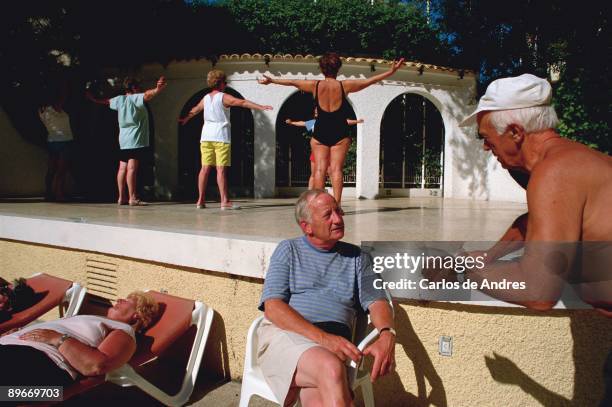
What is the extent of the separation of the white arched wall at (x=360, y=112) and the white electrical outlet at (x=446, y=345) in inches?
360

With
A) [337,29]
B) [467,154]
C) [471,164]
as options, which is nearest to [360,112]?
[467,154]

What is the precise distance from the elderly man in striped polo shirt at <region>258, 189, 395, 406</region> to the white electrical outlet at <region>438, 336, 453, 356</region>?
0.49 m

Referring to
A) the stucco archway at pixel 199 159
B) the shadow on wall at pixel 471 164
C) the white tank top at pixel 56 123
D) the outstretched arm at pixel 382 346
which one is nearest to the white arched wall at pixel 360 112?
the shadow on wall at pixel 471 164

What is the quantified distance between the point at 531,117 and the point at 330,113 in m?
4.00

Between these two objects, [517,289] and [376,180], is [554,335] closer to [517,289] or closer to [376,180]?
[517,289]

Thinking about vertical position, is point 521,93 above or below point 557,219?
above

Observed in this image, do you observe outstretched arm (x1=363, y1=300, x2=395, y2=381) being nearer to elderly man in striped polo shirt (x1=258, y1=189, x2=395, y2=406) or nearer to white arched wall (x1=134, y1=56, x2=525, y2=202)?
elderly man in striped polo shirt (x1=258, y1=189, x2=395, y2=406)

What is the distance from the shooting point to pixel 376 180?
40.3ft

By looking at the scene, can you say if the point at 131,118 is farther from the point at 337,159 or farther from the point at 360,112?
the point at 360,112

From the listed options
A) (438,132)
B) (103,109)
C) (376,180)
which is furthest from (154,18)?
(438,132)

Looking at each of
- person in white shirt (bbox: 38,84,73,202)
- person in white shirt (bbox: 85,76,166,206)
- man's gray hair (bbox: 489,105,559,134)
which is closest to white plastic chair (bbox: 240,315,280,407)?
man's gray hair (bbox: 489,105,559,134)

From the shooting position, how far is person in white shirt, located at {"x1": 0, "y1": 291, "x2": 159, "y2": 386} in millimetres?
2891

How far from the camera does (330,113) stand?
224 inches

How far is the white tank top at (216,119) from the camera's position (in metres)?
6.85
